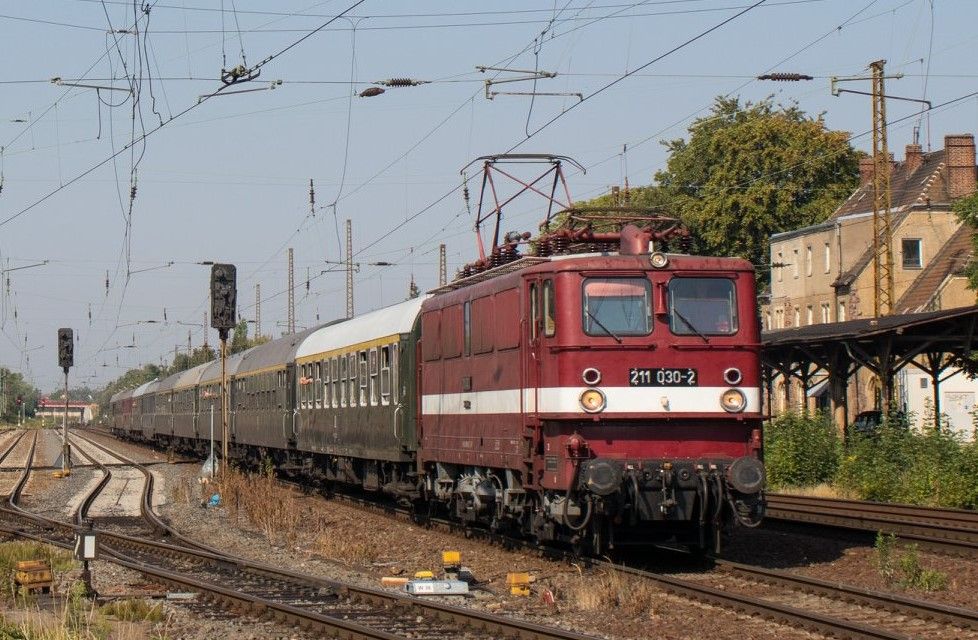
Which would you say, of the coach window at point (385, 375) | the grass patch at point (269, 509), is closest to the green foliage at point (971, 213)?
the grass patch at point (269, 509)

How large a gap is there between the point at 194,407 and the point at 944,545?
38761mm

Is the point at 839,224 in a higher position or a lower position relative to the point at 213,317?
higher

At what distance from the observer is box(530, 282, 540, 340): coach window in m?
15.3

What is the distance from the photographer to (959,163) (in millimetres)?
60250

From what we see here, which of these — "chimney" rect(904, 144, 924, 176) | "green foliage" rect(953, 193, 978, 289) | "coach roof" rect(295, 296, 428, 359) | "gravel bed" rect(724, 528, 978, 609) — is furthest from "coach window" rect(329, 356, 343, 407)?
"chimney" rect(904, 144, 924, 176)

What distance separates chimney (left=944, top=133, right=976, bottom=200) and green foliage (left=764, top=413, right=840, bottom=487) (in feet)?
110

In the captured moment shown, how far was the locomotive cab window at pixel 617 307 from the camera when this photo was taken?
14945 millimetres

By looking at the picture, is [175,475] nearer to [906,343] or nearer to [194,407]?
[194,407]

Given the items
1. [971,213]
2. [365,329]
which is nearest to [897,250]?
[971,213]

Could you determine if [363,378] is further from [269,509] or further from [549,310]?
[549,310]

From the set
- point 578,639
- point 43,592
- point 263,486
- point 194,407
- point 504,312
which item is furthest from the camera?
point 194,407

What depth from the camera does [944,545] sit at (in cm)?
1638

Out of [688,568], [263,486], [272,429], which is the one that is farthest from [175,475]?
[688,568]

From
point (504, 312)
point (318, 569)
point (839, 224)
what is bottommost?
point (318, 569)
